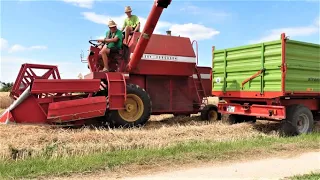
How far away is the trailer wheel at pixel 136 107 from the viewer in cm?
848

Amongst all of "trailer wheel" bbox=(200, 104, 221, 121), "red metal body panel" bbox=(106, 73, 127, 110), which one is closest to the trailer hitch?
"trailer wheel" bbox=(200, 104, 221, 121)

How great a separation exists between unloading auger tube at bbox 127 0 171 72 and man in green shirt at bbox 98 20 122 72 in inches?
20.1

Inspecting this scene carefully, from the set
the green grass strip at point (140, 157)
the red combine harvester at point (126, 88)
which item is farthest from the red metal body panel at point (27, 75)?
the green grass strip at point (140, 157)

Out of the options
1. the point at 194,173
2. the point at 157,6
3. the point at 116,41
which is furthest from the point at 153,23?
the point at 194,173

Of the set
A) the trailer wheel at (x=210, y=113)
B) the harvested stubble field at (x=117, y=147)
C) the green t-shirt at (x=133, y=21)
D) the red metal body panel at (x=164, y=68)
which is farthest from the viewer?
the trailer wheel at (x=210, y=113)

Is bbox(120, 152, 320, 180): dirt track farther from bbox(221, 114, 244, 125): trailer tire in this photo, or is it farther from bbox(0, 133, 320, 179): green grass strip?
bbox(221, 114, 244, 125): trailer tire

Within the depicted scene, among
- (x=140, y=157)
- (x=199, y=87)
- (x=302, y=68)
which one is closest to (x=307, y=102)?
(x=302, y=68)

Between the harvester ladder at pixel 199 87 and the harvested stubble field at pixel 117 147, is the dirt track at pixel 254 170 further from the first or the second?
the harvester ladder at pixel 199 87

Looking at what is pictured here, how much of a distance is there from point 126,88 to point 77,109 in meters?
1.29

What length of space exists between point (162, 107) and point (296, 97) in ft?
11.2

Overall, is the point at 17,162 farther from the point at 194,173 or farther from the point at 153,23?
the point at 153,23

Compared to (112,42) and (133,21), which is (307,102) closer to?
(133,21)

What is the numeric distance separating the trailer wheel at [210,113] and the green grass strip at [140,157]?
2883mm

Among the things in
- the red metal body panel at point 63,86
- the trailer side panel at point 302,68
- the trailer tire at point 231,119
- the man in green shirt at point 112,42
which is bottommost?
the trailer tire at point 231,119
